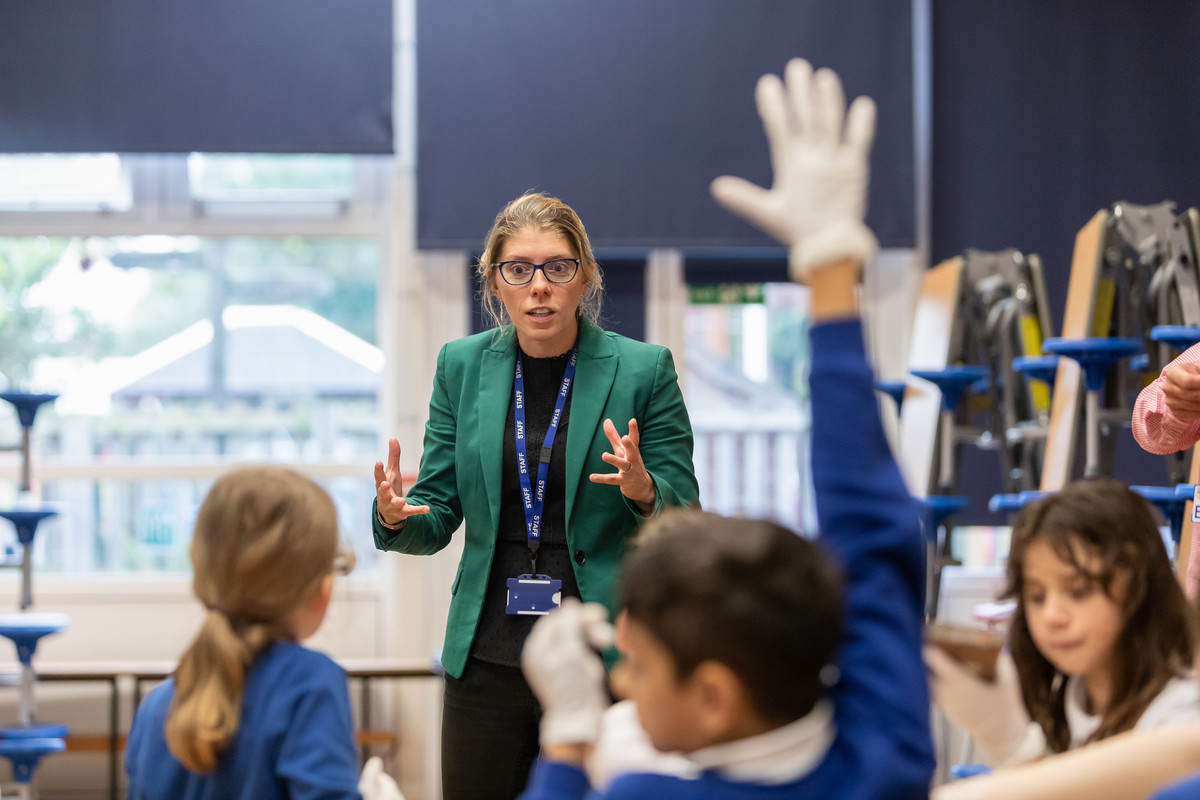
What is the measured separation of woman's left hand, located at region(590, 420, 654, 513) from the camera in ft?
6.15

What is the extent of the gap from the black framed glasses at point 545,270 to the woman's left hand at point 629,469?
312 millimetres

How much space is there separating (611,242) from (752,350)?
2.57 ft

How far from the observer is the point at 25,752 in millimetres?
3627

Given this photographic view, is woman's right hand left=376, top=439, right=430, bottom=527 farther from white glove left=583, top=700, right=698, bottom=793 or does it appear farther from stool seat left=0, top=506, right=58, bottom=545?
stool seat left=0, top=506, right=58, bottom=545

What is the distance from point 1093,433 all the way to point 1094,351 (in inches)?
11.1

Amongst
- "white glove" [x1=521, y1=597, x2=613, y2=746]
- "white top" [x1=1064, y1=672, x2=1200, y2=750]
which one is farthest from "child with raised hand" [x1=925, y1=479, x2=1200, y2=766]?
"white glove" [x1=521, y1=597, x2=613, y2=746]

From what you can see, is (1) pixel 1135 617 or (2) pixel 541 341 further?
(2) pixel 541 341

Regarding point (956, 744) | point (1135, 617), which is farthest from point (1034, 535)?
point (956, 744)

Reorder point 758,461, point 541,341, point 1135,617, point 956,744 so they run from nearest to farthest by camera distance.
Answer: point 1135,617 < point 541,341 < point 956,744 < point 758,461

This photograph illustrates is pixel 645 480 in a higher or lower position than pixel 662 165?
lower

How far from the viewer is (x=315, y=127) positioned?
4438 mm

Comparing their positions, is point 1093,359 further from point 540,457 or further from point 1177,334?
point 540,457

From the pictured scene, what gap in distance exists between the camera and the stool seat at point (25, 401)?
12.1ft

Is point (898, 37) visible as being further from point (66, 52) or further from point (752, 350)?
point (66, 52)
